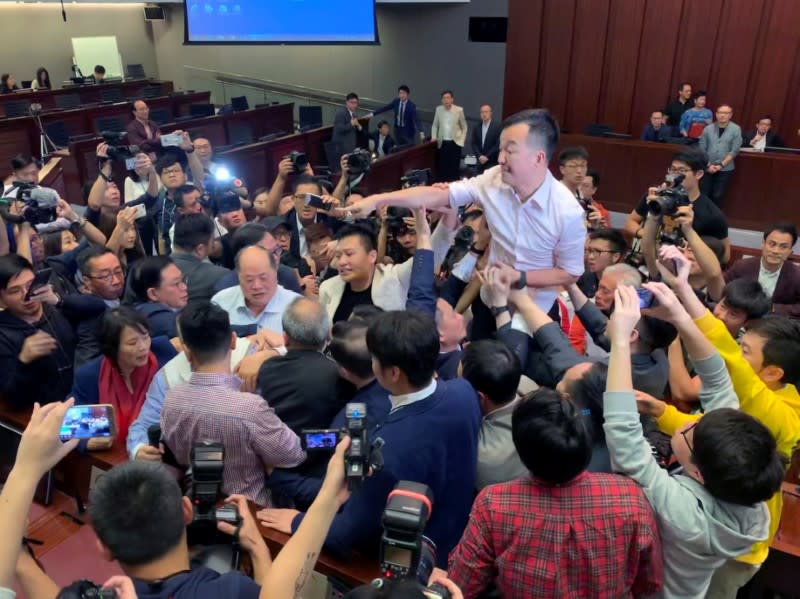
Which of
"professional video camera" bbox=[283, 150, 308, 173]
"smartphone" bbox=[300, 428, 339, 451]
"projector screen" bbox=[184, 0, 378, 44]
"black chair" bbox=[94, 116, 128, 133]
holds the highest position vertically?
"projector screen" bbox=[184, 0, 378, 44]

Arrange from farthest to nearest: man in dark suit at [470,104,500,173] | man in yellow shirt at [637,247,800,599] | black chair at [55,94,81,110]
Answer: black chair at [55,94,81,110] < man in dark suit at [470,104,500,173] < man in yellow shirt at [637,247,800,599]

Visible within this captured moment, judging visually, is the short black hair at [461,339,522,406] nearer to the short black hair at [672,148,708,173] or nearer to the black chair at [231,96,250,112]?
the short black hair at [672,148,708,173]

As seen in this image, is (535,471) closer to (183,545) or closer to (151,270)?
(183,545)

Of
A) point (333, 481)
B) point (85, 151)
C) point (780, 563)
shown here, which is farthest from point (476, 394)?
point (85, 151)

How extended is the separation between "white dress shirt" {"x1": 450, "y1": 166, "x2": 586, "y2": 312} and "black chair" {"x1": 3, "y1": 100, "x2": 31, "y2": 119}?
9.41 m

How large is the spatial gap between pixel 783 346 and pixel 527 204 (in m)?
0.94

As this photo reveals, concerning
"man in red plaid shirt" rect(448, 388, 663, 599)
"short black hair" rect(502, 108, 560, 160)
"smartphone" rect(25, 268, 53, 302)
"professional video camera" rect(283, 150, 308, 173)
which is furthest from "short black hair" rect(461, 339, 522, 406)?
"professional video camera" rect(283, 150, 308, 173)

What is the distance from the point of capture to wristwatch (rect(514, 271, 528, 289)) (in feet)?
7.18

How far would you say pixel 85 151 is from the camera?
21.4ft

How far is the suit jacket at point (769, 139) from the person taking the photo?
7340 millimetres

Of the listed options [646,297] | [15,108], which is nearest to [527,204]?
[646,297]

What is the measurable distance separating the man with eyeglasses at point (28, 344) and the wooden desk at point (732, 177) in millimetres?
6216

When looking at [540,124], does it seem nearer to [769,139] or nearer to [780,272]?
[780,272]

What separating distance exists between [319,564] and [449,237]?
169 cm
